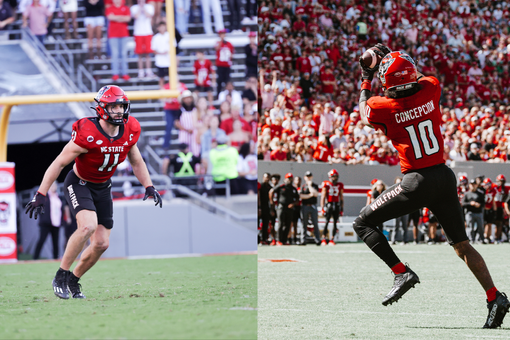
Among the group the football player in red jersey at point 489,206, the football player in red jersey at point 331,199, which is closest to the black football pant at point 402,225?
the football player in red jersey at point 331,199

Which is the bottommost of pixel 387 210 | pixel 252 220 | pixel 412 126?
pixel 252 220

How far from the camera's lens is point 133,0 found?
14.9 meters

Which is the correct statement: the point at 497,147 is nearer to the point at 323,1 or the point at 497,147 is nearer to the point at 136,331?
the point at 323,1

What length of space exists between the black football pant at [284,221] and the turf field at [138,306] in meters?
4.06

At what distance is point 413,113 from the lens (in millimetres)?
4309

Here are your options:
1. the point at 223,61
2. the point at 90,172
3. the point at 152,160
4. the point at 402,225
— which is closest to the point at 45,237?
the point at 152,160

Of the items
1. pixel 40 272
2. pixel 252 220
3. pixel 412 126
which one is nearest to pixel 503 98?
pixel 252 220

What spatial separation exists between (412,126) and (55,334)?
2.50 meters

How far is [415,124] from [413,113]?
0.07 metres

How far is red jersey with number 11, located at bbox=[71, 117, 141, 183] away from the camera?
5.35 meters

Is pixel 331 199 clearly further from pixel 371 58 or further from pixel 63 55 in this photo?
pixel 371 58

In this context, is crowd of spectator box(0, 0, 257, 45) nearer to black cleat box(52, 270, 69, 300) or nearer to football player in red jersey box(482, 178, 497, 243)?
football player in red jersey box(482, 178, 497, 243)

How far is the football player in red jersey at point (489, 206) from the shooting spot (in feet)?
45.2

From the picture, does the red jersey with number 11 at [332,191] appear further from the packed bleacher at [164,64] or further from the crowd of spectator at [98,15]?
the crowd of spectator at [98,15]
